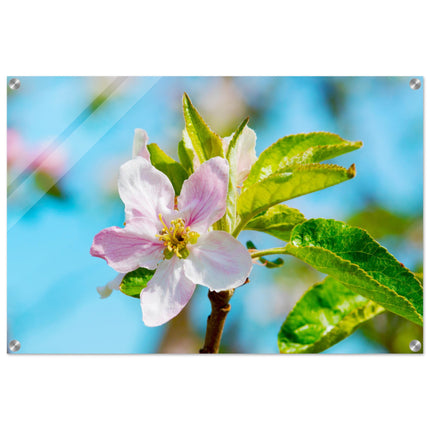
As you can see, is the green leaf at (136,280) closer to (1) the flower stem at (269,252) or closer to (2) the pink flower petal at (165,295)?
(2) the pink flower petal at (165,295)

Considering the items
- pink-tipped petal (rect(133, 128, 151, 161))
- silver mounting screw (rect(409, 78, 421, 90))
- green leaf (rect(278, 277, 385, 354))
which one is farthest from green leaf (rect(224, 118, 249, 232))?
silver mounting screw (rect(409, 78, 421, 90))

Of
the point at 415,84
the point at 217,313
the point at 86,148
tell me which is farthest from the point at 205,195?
the point at 415,84

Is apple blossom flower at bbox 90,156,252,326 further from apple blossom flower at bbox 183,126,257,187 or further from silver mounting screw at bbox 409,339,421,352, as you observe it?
silver mounting screw at bbox 409,339,421,352

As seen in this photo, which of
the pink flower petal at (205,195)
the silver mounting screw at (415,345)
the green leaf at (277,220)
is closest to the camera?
the pink flower petal at (205,195)

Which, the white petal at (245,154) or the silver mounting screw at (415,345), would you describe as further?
the silver mounting screw at (415,345)

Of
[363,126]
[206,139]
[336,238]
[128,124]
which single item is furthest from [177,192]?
[363,126]

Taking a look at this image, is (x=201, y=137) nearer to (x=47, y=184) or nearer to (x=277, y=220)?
(x=277, y=220)

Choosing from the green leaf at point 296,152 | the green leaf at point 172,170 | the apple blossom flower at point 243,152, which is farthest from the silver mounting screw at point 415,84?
the green leaf at point 172,170
